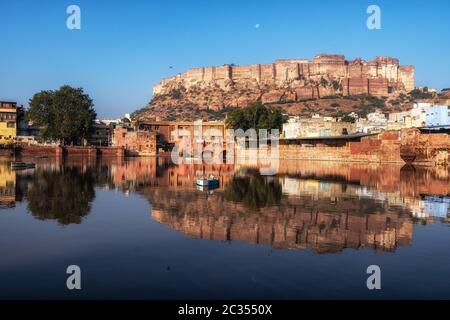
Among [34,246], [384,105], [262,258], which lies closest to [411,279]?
[262,258]

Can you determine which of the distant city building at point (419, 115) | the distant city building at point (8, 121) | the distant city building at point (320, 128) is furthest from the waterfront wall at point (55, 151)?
the distant city building at point (419, 115)

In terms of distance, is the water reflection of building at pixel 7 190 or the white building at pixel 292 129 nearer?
the water reflection of building at pixel 7 190

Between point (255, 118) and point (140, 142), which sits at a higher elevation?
point (255, 118)

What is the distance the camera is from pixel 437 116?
66.4 metres

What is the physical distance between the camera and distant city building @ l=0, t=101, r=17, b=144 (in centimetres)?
8169

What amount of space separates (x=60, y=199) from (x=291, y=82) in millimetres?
149299

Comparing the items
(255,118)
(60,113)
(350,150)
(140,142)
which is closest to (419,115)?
(350,150)

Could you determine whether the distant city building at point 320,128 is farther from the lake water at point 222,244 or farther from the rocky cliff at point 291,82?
the rocky cliff at point 291,82

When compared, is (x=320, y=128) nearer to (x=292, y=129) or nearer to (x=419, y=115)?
(x=292, y=129)

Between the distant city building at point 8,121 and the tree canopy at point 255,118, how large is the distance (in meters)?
38.7

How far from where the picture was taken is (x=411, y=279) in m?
11.6

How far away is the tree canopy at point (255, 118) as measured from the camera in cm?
9000

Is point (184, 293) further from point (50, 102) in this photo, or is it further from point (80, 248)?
point (50, 102)
